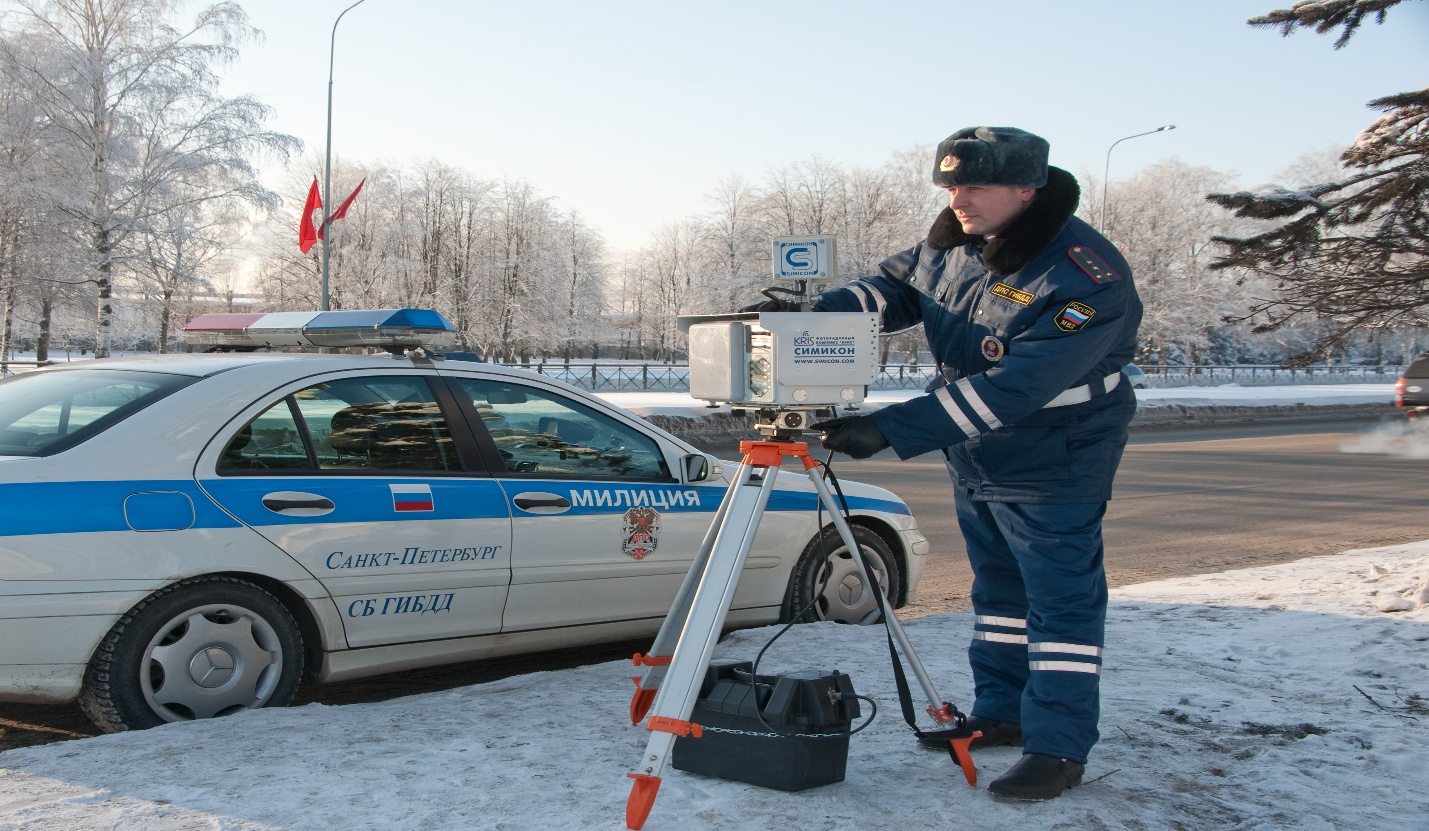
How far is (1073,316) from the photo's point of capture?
10.2ft

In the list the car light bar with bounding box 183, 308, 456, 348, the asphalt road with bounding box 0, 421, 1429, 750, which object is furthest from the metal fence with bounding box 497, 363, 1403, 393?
the car light bar with bounding box 183, 308, 456, 348

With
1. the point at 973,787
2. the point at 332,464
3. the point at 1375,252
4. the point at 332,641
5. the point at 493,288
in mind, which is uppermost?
the point at 493,288

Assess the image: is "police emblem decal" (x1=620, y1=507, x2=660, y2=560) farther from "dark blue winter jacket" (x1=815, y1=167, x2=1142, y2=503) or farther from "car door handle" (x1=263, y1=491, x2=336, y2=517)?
"dark blue winter jacket" (x1=815, y1=167, x2=1142, y2=503)

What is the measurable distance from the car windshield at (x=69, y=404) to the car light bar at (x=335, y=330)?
0.68 metres

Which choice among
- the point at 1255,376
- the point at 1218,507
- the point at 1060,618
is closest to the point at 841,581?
the point at 1060,618

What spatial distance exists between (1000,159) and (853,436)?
91cm

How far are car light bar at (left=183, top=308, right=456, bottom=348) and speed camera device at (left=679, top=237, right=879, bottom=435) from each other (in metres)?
1.70

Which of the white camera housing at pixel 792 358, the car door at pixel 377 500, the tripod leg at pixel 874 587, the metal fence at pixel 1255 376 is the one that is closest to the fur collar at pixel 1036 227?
the white camera housing at pixel 792 358

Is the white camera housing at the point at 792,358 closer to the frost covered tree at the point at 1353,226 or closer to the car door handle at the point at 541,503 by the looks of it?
the car door handle at the point at 541,503

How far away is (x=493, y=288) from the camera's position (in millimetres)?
52031

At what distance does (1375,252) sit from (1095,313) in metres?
4.16

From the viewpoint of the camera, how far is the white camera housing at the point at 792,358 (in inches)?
117

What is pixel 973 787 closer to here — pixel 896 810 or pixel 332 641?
pixel 896 810

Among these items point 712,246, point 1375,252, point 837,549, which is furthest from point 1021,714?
point 712,246
